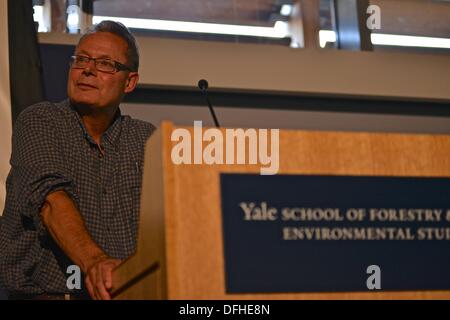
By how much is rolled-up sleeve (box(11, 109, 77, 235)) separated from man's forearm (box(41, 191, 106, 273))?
0.02 meters

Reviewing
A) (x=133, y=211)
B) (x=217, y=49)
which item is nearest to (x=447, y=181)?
(x=133, y=211)

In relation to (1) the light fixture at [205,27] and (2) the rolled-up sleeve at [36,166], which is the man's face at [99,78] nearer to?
(2) the rolled-up sleeve at [36,166]

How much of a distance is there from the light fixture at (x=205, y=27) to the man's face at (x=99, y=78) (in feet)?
6.88

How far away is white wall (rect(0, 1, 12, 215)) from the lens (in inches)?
128

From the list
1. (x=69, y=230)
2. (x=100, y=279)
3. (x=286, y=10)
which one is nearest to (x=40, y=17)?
(x=286, y=10)

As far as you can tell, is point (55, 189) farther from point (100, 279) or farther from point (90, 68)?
point (90, 68)

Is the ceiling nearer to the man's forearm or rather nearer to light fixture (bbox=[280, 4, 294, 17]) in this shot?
light fixture (bbox=[280, 4, 294, 17])

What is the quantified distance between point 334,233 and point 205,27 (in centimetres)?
341

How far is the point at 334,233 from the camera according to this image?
1281 millimetres

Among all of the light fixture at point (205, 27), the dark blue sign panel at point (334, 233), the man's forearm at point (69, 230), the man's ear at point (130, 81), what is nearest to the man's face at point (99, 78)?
the man's ear at point (130, 81)

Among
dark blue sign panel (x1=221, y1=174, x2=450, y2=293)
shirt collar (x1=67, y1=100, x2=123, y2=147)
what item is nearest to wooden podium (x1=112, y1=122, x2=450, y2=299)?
dark blue sign panel (x1=221, y1=174, x2=450, y2=293)

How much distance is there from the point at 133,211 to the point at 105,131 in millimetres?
248

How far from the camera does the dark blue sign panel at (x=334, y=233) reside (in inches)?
48.5
